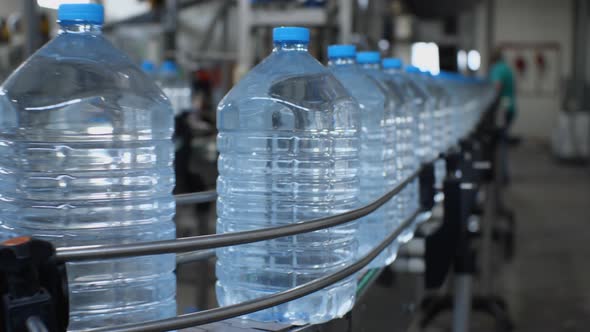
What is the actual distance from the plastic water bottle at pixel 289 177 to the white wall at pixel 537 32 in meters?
16.4

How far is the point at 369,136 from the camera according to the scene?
4.75ft

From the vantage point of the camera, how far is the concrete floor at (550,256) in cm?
418

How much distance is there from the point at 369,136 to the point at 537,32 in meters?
16.5

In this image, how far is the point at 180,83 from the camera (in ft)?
18.9

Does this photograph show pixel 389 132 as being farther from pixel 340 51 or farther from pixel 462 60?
pixel 462 60

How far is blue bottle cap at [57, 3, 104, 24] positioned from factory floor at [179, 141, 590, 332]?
0.56m

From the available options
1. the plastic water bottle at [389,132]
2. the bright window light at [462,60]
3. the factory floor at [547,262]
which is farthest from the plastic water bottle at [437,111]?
the bright window light at [462,60]

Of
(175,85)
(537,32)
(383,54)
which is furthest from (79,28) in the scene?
(537,32)

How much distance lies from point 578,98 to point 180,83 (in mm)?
9561

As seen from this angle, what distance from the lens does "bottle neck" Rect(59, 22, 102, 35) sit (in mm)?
890

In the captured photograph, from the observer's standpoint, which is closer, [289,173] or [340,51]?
[289,173]

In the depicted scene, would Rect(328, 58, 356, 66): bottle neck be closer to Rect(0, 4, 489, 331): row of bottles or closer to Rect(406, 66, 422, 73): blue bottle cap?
Rect(0, 4, 489, 331): row of bottles

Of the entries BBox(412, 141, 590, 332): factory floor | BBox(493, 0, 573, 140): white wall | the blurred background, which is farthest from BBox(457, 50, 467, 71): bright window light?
BBox(493, 0, 573, 140): white wall

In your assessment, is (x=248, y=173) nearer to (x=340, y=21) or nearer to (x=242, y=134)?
(x=242, y=134)
